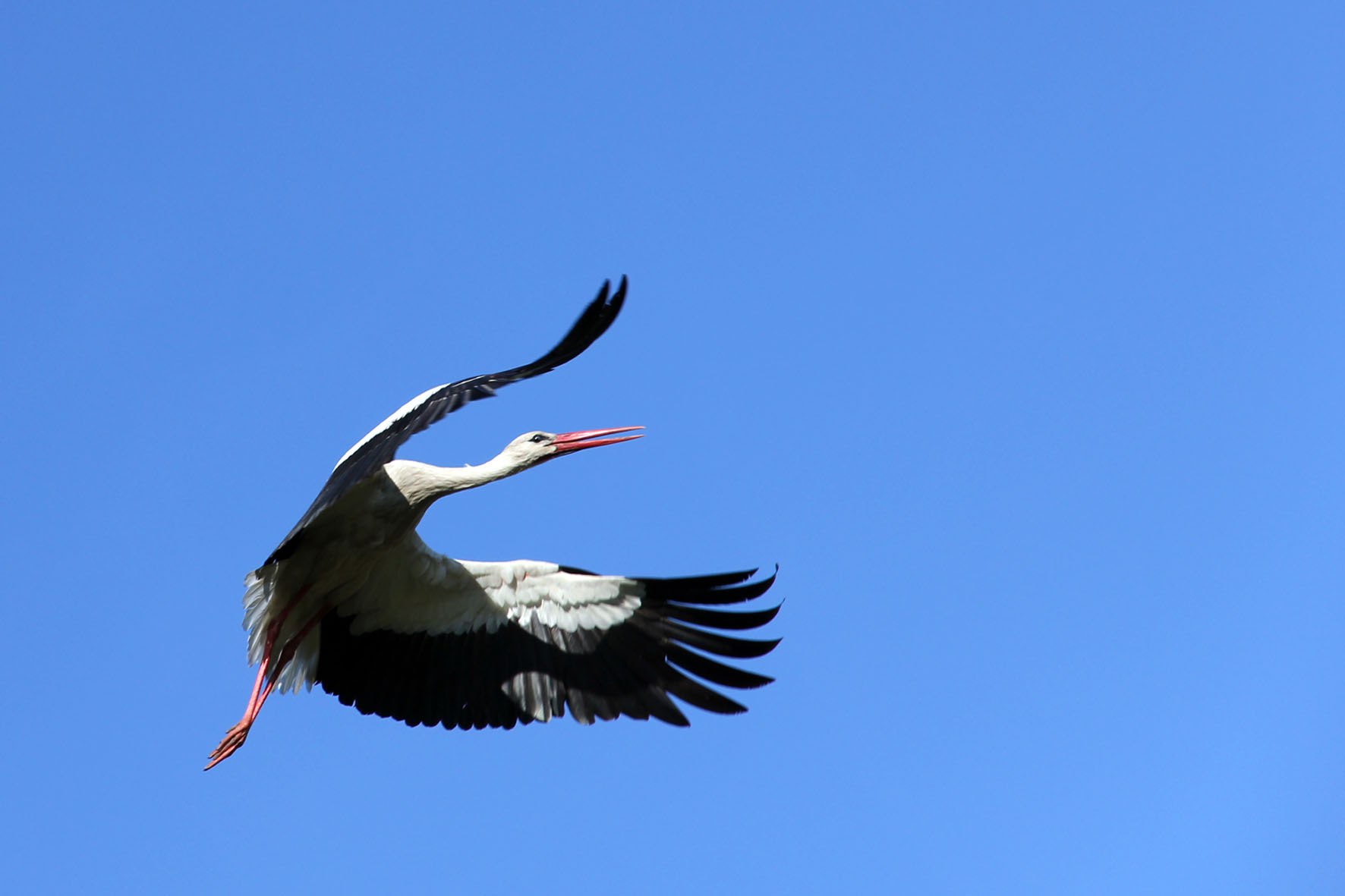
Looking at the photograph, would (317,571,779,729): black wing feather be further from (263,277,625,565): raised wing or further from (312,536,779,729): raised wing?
(263,277,625,565): raised wing

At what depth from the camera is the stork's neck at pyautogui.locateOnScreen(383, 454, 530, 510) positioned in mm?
9750

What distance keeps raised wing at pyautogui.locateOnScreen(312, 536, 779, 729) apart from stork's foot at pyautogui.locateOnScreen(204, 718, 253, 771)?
→ 76 cm

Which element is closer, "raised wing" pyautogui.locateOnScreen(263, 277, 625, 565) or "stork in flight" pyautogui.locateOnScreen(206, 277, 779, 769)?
"raised wing" pyautogui.locateOnScreen(263, 277, 625, 565)

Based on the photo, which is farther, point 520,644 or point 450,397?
point 520,644

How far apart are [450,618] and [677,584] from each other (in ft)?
5.59

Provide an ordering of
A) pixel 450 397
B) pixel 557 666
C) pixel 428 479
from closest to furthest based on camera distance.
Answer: pixel 450 397 → pixel 428 479 → pixel 557 666

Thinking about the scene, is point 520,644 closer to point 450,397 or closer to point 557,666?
point 557,666

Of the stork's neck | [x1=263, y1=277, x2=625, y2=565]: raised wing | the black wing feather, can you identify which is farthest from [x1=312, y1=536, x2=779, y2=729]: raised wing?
[x1=263, y1=277, x2=625, y2=565]: raised wing

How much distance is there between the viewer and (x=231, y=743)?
398 inches

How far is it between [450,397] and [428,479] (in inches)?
55.6

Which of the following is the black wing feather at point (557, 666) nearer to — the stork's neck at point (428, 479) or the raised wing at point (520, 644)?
the raised wing at point (520, 644)

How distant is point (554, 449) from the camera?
1029cm

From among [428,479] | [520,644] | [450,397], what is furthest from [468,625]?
[450,397]

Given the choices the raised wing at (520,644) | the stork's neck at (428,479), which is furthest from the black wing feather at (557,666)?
the stork's neck at (428,479)
